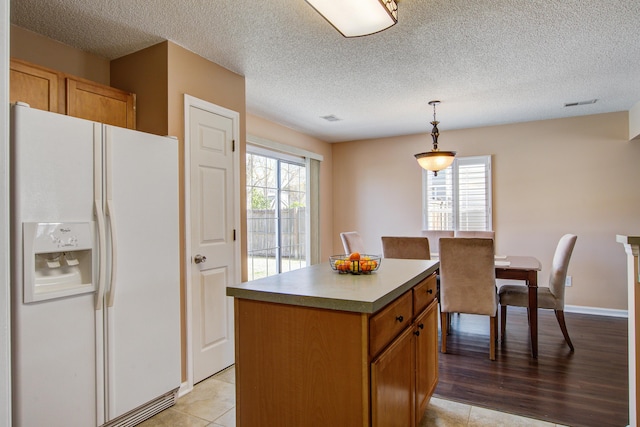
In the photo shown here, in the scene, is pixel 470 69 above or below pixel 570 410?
above

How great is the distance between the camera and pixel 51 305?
66.0 inches

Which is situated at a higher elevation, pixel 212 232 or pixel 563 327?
pixel 212 232

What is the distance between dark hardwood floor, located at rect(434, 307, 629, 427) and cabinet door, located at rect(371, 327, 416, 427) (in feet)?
2.95

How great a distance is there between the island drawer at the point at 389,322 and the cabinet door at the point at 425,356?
0.53 feet

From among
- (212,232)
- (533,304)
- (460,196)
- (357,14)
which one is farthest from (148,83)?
(460,196)

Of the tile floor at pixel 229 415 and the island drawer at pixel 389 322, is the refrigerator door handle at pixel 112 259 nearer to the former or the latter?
the tile floor at pixel 229 415

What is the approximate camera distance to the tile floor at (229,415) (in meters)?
2.09

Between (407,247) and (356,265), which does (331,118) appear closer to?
(407,247)

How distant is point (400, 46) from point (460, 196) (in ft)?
9.88

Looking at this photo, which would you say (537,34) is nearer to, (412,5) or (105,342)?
(412,5)

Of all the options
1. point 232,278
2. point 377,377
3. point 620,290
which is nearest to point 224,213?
point 232,278

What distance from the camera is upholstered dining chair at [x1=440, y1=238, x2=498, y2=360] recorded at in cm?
299

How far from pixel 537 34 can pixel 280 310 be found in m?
2.42

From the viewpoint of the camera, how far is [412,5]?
2074 millimetres
